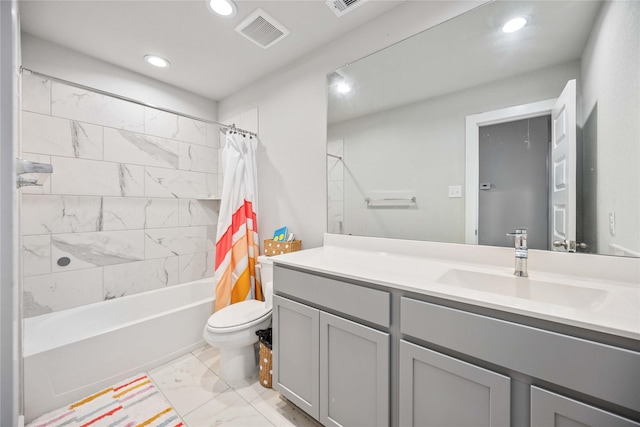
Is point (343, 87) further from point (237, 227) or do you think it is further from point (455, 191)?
point (237, 227)

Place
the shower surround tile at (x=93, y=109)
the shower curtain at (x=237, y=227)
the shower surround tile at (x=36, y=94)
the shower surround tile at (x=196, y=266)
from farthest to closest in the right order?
the shower surround tile at (x=196, y=266), the shower curtain at (x=237, y=227), the shower surround tile at (x=93, y=109), the shower surround tile at (x=36, y=94)

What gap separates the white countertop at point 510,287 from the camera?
0.72m

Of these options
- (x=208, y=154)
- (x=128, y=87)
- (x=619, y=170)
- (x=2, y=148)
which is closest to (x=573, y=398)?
(x=619, y=170)

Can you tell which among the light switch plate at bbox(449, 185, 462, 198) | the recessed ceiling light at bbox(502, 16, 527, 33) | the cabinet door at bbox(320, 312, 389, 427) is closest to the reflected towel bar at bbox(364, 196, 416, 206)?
the light switch plate at bbox(449, 185, 462, 198)

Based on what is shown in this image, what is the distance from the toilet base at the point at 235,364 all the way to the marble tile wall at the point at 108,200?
1199 mm

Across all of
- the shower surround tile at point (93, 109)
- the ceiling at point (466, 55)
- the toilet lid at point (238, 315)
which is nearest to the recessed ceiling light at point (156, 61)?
the shower surround tile at point (93, 109)

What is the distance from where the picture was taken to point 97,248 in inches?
84.4

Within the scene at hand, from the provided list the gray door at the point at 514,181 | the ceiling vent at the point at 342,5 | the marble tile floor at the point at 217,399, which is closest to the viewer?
the gray door at the point at 514,181

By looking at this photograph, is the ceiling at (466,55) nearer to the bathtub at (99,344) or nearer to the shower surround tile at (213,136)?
the shower surround tile at (213,136)

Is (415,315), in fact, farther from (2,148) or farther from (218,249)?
(218,249)

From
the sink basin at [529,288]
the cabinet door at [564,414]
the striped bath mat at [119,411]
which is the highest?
the sink basin at [529,288]

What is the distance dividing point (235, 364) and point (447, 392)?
142cm

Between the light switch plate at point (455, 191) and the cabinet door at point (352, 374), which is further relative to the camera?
the light switch plate at point (455, 191)

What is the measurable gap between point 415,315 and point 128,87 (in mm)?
2954
